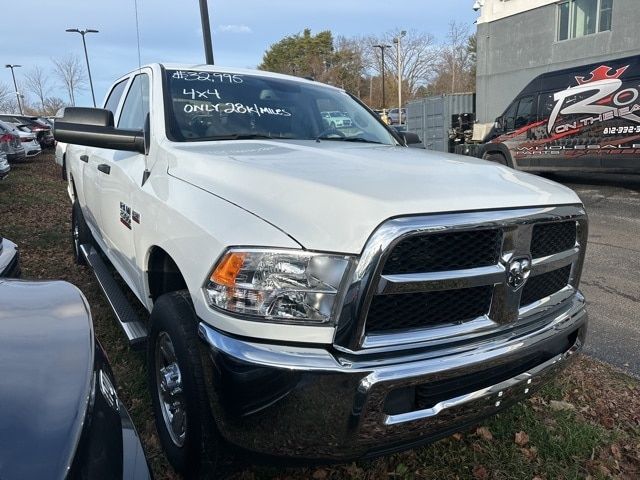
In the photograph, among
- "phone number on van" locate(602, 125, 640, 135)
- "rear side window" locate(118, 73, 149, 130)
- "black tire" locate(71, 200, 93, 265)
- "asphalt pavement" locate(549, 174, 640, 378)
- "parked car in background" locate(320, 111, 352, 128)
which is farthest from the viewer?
"phone number on van" locate(602, 125, 640, 135)

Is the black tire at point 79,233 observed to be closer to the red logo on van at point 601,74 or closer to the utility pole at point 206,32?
the utility pole at point 206,32

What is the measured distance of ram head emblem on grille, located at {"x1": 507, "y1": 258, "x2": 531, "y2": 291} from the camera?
1.96 meters

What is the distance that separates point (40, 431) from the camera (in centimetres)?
119

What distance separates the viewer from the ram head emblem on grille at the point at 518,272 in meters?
1.96

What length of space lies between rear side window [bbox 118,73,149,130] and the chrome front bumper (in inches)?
82.1

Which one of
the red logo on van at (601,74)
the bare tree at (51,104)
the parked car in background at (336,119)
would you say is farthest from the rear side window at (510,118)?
the bare tree at (51,104)

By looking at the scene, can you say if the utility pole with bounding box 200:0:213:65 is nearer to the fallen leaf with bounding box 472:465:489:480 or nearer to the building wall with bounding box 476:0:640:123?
the fallen leaf with bounding box 472:465:489:480

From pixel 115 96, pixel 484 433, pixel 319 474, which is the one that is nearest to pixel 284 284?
pixel 319 474

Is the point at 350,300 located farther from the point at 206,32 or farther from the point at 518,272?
the point at 206,32

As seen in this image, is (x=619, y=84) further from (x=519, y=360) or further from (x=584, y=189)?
(x=519, y=360)

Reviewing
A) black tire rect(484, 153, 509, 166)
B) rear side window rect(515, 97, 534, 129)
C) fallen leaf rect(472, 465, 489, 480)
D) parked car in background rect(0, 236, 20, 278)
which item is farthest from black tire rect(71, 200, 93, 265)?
rear side window rect(515, 97, 534, 129)

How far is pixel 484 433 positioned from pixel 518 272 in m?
1.21

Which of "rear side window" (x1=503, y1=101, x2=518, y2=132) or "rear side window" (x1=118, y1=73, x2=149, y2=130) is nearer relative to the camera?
"rear side window" (x1=118, y1=73, x2=149, y2=130)

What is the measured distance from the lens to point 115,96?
180 inches
